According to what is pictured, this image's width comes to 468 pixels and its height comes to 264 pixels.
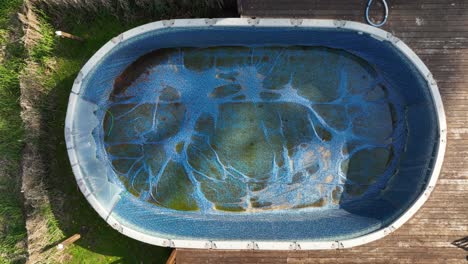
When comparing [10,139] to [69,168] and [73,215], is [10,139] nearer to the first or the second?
[69,168]

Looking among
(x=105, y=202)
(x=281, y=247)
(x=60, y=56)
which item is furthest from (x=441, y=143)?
(x=60, y=56)

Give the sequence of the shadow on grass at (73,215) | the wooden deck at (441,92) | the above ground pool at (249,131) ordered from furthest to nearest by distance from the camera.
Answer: the above ground pool at (249,131)
the shadow on grass at (73,215)
the wooden deck at (441,92)

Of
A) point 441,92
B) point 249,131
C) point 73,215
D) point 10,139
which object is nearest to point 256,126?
point 249,131

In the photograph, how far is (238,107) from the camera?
448 cm

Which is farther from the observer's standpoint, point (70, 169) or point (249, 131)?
point (249, 131)

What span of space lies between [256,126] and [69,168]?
8.98 feet

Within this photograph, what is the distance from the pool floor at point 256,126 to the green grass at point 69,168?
601mm

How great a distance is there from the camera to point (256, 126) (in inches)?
176

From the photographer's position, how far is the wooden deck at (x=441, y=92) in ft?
12.9

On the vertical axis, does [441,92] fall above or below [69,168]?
above

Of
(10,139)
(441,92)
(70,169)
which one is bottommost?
(70,169)

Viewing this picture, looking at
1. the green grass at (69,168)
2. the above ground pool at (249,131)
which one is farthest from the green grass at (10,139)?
the above ground pool at (249,131)

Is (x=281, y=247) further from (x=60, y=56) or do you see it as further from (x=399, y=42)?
(x=60, y=56)

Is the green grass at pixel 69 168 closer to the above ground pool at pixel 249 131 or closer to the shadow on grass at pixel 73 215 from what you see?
the shadow on grass at pixel 73 215
